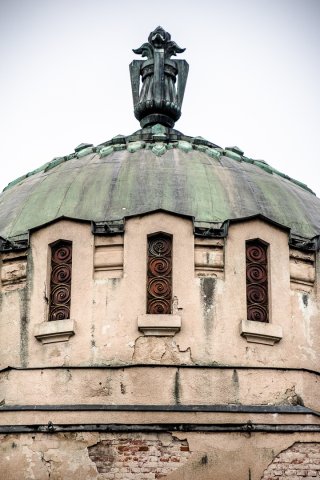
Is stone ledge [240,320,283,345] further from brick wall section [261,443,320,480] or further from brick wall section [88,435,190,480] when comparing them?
brick wall section [88,435,190,480]

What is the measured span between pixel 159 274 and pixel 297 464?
4937 millimetres

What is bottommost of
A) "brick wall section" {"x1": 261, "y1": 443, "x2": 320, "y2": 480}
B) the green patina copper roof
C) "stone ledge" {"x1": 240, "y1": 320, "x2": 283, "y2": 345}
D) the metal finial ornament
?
"brick wall section" {"x1": 261, "y1": 443, "x2": 320, "y2": 480}

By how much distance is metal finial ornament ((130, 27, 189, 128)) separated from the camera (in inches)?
1335

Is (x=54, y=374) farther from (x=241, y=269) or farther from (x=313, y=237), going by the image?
(x=313, y=237)

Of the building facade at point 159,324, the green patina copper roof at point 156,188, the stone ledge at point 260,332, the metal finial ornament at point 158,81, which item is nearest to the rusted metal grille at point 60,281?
the building facade at point 159,324

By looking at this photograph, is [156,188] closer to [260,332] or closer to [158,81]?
[260,332]

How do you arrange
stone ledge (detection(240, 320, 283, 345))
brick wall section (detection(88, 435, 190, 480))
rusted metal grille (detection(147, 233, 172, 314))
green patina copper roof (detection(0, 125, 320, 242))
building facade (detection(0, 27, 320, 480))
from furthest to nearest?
1. green patina copper roof (detection(0, 125, 320, 242))
2. rusted metal grille (detection(147, 233, 172, 314))
3. stone ledge (detection(240, 320, 283, 345))
4. building facade (detection(0, 27, 320, 480))
5. brick wall section (detection(88, 435, 190, 480))

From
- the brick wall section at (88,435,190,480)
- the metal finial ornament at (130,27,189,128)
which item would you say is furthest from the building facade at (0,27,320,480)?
the metal finial ornament at (130,27,189,128)

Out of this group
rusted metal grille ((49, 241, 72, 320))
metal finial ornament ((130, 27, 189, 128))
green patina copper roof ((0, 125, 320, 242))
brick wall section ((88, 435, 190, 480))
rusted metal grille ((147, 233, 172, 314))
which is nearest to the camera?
brick wall section ((88, 435, 190, 480))

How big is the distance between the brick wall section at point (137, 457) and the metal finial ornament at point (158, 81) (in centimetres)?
1064

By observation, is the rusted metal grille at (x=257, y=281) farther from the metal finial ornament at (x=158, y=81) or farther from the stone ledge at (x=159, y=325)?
the metal finial ornament at (x=158, y=81)

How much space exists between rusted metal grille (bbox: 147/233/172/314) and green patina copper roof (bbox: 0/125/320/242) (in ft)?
2.82

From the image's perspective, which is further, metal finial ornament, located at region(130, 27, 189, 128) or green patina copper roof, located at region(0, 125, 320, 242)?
metal finial ornament, located at region(130, 27, 189, 128)

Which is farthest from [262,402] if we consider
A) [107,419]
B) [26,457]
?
[26,457]
